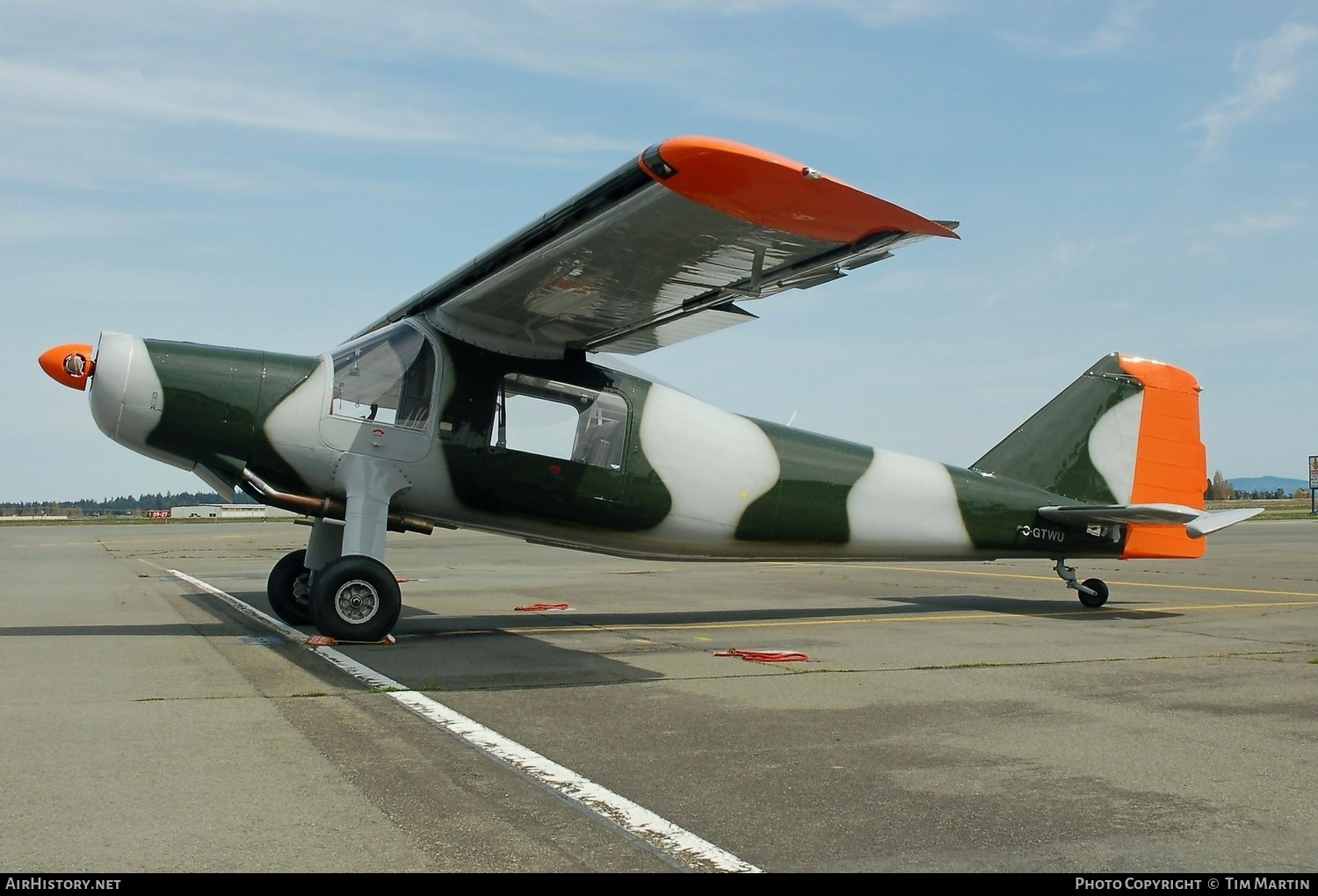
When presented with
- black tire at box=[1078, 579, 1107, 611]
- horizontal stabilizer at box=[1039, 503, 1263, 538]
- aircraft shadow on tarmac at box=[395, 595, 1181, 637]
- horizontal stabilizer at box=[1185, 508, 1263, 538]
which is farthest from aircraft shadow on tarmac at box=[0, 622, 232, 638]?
horizontal stabilizer at box=[1185, 508, 1263, 538]

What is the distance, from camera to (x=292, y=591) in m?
10.5

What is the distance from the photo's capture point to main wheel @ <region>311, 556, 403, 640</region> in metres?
8.45

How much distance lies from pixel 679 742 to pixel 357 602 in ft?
14.2

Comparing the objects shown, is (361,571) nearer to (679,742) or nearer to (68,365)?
(68,365)

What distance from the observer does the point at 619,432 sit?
10062 mm

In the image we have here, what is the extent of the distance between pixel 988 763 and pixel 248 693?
4193mm

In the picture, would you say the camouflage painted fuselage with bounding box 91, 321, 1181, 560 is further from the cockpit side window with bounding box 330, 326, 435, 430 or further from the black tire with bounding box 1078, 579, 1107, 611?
the black tire with bounding box 1078, 579, 1107, 611

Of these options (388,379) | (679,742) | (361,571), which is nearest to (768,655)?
(679,742)

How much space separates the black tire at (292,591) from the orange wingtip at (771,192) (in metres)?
6.03

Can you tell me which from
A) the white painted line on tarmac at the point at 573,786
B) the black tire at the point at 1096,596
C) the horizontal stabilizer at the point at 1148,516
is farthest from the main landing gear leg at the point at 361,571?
the black tire at the point at 1096,596

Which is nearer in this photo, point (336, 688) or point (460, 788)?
point (460, 788)

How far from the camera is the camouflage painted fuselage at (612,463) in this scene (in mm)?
8875

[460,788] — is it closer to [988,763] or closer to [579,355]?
[988,763]
